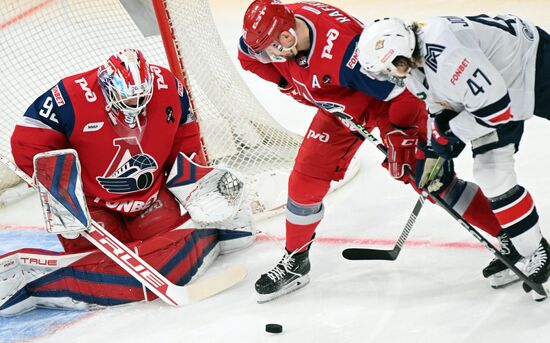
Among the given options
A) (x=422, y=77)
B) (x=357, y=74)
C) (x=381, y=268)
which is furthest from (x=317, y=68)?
(x=381, y=268)

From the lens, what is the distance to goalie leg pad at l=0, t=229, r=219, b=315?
109 inches

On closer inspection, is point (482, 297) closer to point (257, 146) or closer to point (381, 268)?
point (381, 268)

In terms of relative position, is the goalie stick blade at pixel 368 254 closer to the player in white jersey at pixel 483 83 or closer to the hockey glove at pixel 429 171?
the hockey glove at pixel 429 171

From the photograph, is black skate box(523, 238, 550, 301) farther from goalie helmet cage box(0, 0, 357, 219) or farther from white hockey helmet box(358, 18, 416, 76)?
goalie helmet cage box(0, 0, 357, 219)

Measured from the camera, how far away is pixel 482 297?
2438 millimetres

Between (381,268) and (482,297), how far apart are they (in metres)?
0.43

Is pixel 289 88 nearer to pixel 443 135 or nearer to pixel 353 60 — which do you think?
pixel 353 60

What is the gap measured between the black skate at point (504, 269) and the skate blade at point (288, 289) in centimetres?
63

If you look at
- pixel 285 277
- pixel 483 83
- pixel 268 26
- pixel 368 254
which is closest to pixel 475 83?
pixel 483 83

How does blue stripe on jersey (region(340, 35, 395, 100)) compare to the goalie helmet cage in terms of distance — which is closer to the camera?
blue stripe on jersey (region(340, 35, 395, 100))

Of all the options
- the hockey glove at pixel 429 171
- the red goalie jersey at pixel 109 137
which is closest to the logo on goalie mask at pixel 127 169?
the red goalie jersey at pixel 109 137

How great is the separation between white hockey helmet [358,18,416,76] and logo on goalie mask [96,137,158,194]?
42.1 inches

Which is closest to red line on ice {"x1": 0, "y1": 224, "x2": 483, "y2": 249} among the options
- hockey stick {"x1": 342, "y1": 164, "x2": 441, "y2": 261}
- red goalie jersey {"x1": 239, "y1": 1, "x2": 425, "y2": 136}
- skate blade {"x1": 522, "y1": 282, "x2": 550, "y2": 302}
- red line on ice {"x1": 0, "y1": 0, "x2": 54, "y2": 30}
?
hockey stick {"x1": 342, "y1": 164, "x2": 441, "y2": 261}

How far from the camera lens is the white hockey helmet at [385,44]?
2.09 metres
